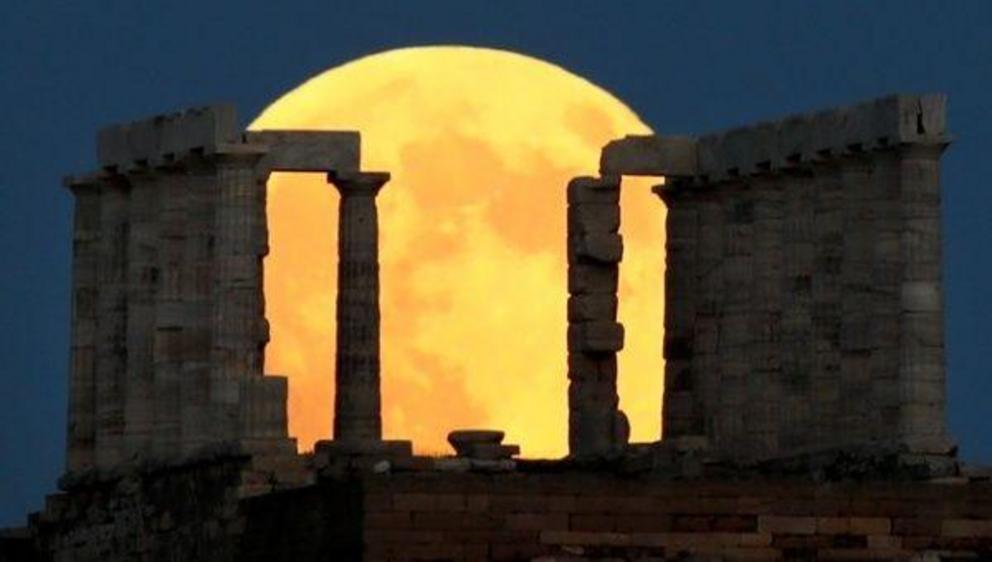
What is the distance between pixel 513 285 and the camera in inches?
4803

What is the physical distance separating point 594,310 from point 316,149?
5.29 metres

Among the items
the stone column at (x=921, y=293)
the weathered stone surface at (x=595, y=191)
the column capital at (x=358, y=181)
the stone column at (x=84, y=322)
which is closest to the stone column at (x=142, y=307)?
the stone column at (x=84, y=322)

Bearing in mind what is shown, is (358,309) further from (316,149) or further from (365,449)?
(365,449)

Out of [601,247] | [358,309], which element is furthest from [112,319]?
[601,247]

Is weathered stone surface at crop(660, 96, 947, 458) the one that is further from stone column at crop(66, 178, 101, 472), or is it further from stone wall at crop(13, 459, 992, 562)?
stone wall at crop(13, 459, 992, 562)

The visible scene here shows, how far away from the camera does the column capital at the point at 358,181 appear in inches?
4663

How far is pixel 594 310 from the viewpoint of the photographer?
394ft

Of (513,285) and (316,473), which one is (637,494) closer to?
(316,473)

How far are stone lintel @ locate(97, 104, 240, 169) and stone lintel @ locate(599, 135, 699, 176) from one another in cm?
682

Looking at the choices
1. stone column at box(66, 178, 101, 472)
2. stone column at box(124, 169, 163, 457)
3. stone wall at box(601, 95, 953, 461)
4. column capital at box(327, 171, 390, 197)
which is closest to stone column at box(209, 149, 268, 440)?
column capital at box(327, 171, 390, 197)

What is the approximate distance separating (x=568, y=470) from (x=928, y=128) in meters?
7.37

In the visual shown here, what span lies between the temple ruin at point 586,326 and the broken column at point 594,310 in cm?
3

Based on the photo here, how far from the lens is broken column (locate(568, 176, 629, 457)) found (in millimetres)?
119812

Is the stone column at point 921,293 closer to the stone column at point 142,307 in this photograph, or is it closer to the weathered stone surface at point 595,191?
the weathered stone surface at point 595,191
